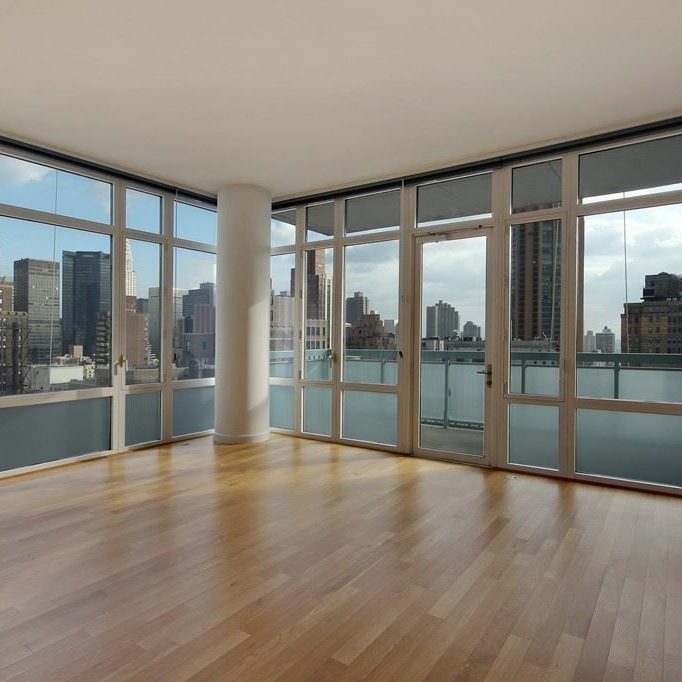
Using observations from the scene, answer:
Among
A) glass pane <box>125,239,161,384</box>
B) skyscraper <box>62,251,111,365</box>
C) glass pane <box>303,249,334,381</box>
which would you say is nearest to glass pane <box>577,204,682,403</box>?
glass pane <box>303,249,334,381</box>

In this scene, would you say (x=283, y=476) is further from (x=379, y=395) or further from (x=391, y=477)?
(x=379, y=395)

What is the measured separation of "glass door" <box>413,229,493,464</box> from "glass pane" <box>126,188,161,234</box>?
3.16 metres

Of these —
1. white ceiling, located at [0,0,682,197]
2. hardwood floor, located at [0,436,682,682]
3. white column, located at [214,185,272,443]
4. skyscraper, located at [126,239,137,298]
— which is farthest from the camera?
white column, located at [214,185,272,443]

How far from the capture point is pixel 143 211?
231 inches

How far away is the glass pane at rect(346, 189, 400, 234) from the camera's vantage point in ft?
19.3

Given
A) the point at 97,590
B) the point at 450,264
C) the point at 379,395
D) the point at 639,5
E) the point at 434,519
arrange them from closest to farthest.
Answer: the point at 97,590 → the point at 639,5 → the point at 434,519 → the point at 450,264 → the point at 379,395

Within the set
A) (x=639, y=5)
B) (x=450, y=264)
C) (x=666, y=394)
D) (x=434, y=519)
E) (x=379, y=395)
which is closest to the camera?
(x=639, y=5)

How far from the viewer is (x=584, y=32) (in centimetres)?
307

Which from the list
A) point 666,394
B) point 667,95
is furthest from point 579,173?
point 666,394

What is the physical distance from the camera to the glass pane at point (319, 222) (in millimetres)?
6355

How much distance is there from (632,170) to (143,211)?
5.14m

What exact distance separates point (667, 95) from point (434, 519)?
3681 mm

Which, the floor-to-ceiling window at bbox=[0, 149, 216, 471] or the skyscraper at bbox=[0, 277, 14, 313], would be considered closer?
the skyscraper at bbox=[0, 277, 14, 313]

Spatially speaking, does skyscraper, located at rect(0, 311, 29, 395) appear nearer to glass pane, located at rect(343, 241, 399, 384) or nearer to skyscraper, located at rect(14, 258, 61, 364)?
skyscraper, located at rect(14, 258, 61, 364)
